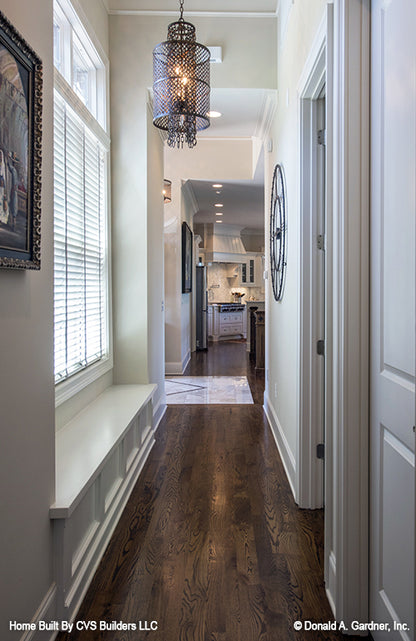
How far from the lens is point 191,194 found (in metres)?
8.32

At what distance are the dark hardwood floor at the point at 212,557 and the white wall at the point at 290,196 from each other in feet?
1.32

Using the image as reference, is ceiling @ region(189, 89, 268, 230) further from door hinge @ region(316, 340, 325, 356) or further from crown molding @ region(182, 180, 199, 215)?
door hinge @ region(316, 340, 325, 356)

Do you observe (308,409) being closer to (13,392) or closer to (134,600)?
(134,600)

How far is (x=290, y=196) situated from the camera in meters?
3.09

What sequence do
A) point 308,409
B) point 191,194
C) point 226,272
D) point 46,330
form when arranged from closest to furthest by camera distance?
1. point 46,330
2. point 308,409
3. point 191,194
4. point 226,272

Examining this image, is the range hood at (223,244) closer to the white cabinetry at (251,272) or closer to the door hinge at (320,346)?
the white cabinetry at (251,272)

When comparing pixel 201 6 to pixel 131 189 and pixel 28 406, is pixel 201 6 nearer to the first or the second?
pixel 131 189

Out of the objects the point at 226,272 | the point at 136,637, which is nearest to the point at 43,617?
the point at 136,637

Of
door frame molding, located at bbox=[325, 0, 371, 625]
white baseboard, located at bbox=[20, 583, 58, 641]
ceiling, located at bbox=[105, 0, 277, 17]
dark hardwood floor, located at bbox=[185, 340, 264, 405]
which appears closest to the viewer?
white baseboard, located at bbox=[20, 583, 58, 641]

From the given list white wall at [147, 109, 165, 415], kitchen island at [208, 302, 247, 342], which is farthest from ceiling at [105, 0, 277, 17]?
kitchen island at [208, 302, 247, 342]

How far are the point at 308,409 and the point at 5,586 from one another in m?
1.81

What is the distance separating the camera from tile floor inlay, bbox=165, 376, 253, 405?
541cm

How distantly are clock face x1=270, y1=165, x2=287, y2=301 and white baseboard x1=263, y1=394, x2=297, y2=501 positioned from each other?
41.6 inches

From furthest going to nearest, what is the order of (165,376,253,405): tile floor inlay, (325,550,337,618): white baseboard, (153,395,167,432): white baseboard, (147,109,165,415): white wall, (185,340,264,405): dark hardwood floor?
(185,340,264,405): dark hardwood floor, (165,376,253,405): tile floor inlay, (153,395,167,432): white baseboard, (147,109,165,415): white wall, (325,550,337,618): white baseboard
